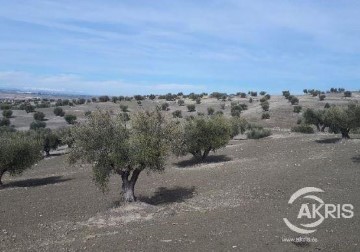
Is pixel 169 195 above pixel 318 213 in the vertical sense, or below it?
below

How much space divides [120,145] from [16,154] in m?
16.3

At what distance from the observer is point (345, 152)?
35.8 meters

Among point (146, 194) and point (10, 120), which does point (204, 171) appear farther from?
point (10, 120)

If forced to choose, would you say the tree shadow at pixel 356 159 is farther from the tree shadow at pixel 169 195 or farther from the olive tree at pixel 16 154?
the olive tree at pixel 16 154

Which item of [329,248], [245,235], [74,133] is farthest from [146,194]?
[329,248]

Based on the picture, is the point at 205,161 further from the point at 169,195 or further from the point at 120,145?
the point at 120,145

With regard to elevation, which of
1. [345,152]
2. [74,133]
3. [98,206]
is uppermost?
[74,133]

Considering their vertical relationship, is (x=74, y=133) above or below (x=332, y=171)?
above

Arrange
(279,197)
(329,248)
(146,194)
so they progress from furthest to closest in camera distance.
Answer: (146,194), (279,197), (329,248)

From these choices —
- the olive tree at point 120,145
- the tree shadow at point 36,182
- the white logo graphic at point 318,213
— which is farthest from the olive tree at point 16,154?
the white logo graphic at point 318,213

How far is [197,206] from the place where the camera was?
81.9 feet

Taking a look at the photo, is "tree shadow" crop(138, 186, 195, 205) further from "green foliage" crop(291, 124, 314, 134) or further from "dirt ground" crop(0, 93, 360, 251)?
"green foliage" crop(291, 124, 314, 134)

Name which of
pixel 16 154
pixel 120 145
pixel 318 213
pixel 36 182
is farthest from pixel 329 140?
pixel 16 154

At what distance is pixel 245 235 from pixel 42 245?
29.9ft
